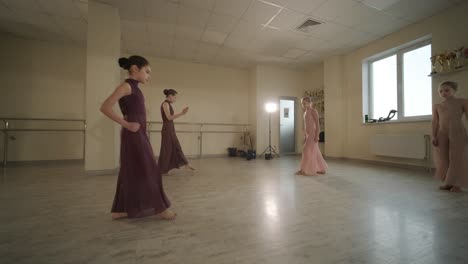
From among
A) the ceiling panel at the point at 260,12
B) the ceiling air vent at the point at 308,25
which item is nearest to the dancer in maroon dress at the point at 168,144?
the ceiling panel at the point at 260,12

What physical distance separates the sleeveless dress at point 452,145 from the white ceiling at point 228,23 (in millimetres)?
2190

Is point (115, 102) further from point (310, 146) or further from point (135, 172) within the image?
point (310, 146)

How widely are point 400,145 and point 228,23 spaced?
441 cm

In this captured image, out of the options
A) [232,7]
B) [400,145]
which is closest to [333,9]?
[232,7]

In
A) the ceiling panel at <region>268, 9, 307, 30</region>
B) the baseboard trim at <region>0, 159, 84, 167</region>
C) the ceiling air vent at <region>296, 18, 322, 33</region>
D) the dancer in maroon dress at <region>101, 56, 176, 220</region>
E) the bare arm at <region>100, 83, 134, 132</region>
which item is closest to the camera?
the bare arm at <region>100, 83, 134, 132</region>

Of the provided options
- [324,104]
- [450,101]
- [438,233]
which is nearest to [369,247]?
[438,233]

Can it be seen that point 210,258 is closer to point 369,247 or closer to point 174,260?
point 174,260

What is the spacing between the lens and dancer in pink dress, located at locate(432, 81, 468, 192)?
92.8 inches

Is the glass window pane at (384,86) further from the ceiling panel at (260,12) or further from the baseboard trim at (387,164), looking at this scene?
the ceiling panel at (260,12)

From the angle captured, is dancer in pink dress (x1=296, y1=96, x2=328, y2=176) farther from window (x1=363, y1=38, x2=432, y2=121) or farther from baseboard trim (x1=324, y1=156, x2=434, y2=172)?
window (x1=363, y1=38, x2=432, y2=121)

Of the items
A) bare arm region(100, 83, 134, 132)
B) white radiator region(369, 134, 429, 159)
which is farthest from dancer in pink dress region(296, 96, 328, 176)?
bare arm region(100, 83, 134, 132)

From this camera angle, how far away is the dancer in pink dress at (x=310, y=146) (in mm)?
3365

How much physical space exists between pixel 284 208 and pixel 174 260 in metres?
1.09

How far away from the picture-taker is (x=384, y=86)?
479cm
